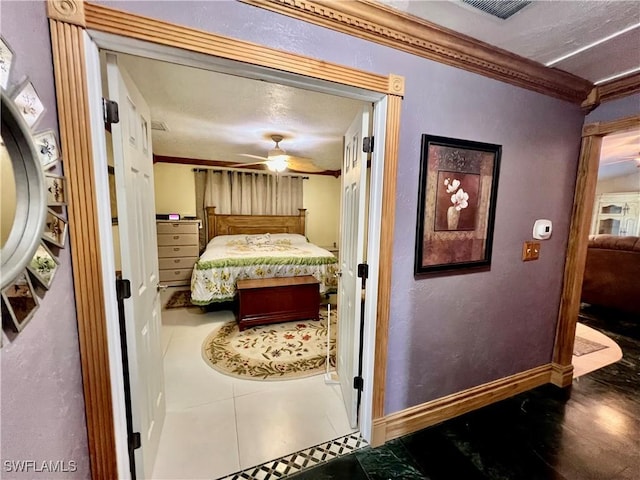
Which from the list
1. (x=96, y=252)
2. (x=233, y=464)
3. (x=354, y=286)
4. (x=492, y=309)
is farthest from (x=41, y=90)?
(x=492, y=309)

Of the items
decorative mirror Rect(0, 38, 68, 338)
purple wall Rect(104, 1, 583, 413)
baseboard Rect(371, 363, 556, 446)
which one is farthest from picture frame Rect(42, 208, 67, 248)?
baseboard Rect(371, 363, 556, 446)

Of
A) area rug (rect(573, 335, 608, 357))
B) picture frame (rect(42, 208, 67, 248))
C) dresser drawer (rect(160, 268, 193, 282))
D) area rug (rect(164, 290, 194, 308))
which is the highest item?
picture frame (rect(42, 208, 67, 248))

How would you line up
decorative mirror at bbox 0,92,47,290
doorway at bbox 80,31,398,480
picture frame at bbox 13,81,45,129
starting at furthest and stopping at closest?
doorway at bbox 80,31,398,480 → picture frame at bbox 13,81,45,129 → decorative mirror at bbox 0,92,47,290

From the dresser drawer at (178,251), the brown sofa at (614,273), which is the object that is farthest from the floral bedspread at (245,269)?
the brown sofa at (614,273)

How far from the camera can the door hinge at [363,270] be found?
152 cm

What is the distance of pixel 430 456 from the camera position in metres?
Result: 1.56

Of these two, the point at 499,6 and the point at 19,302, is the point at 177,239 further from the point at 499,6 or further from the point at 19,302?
the point at 499,6

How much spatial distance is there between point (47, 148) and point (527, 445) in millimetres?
2767

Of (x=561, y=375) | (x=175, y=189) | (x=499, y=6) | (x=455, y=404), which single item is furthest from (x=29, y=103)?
(x=175, y=189)

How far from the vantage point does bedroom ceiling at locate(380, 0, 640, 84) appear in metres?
1.19

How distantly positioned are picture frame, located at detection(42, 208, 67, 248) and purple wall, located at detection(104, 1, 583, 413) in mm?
903

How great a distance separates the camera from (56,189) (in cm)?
89

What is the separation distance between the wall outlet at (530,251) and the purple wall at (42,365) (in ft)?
8.44

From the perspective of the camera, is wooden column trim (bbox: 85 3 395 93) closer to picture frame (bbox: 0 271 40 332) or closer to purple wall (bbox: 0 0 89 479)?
purple wall (bbox: 0 0 89 479)
